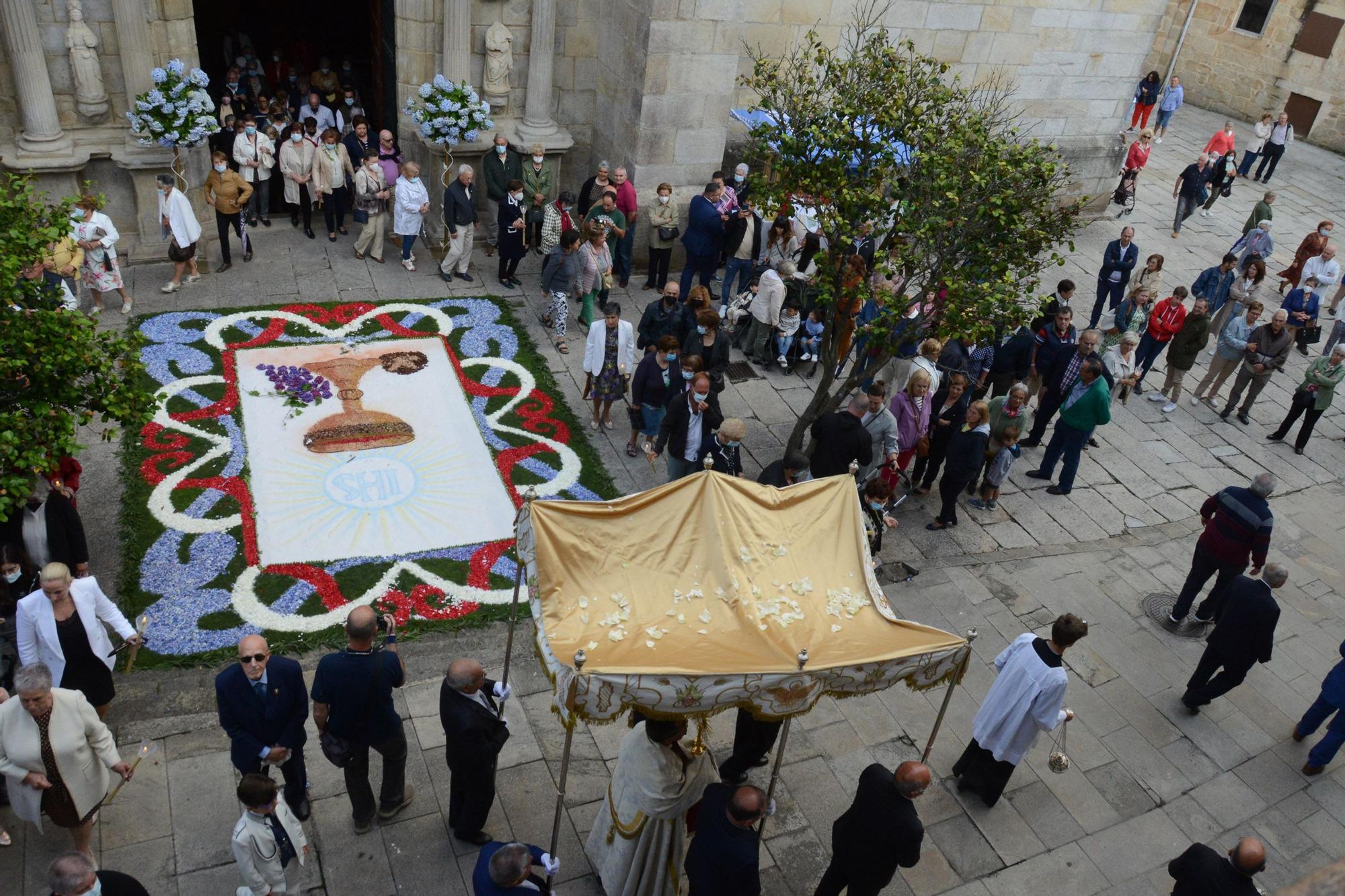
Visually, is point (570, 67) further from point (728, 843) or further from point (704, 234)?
point (728, 843)

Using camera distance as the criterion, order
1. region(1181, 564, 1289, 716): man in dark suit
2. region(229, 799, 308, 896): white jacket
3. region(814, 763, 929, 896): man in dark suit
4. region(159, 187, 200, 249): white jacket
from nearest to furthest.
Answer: region(229, 799, 308, 896): white jacket < region(814, 763, 929, 896): man in dark suit < region(1181, 564, 1289, 716): man in dark suit < region(159, 187, 200, 249): white jacket

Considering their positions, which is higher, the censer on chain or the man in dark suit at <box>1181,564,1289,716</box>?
the man in dark suit at <box>1181,564,1289,716</box>

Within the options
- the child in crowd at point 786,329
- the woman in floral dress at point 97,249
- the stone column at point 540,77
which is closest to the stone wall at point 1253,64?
the stone column at point 540,77

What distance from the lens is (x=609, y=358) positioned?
39.4 ft

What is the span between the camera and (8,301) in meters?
7.52

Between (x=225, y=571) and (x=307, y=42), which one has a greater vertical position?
(x=307, y=42)

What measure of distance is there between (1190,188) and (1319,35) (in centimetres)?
1000

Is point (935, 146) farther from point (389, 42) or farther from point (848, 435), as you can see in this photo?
point (389, 42)

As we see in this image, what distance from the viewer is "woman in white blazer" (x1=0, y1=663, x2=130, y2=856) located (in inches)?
250

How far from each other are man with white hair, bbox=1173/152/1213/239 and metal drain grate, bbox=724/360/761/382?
1079 centimetres

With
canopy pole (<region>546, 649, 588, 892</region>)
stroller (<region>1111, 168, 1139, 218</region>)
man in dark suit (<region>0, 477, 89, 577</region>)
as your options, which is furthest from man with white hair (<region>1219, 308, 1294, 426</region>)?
man in dark suit (<region>0, 477, 89, 577</region>)

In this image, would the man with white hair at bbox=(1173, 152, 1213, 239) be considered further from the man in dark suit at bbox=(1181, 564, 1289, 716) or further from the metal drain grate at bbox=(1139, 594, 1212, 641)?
the man in dark suit at bbox=(1181, 564, 1289, 716)

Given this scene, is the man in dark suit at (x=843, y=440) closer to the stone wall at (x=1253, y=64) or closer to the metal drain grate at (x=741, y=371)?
the metal drain grate at (x=741, y=371)

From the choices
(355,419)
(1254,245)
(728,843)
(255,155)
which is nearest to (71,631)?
(728,843)
